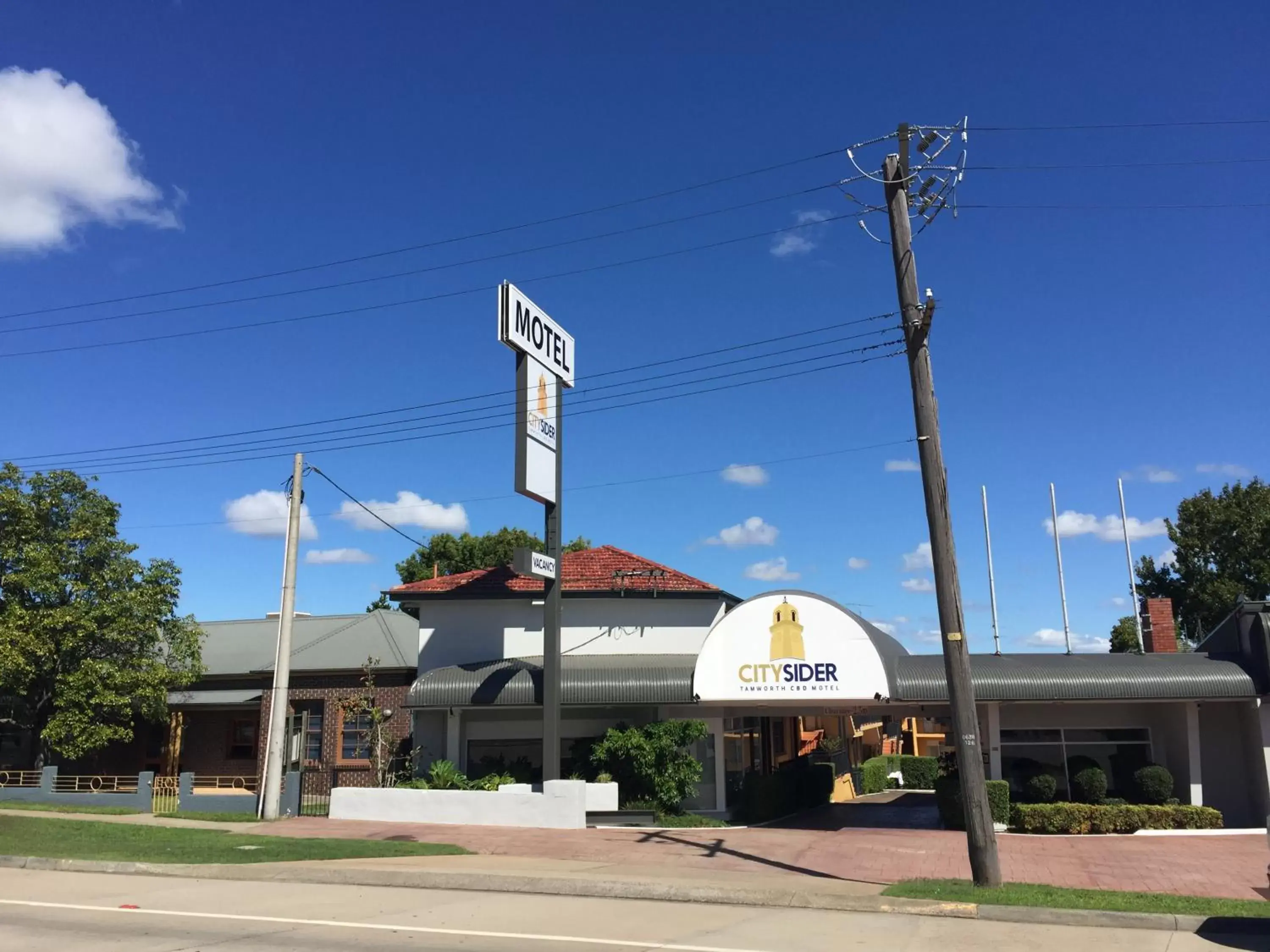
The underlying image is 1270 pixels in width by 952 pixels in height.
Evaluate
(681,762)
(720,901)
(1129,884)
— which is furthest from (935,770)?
(720,901)

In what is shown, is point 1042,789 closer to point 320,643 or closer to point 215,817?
point 215,817

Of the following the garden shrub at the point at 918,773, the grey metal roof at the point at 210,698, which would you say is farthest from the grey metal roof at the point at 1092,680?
the garden shrub at the point at 918,773

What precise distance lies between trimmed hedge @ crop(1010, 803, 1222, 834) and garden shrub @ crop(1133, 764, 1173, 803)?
35 cm

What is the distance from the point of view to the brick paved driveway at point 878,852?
1449cm

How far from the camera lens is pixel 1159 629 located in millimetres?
25109

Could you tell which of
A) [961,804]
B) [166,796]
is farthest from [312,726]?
[961,804]

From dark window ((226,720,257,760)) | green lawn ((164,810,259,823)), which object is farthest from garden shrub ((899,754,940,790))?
green lawn ((164,810,259,823))

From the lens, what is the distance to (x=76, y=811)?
2259 centimetres

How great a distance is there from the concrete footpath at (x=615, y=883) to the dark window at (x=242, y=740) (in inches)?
574

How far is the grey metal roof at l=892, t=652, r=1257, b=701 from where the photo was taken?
20.7 m

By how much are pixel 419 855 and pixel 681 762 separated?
7216 millimetres

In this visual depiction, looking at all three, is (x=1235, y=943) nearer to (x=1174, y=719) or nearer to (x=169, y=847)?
(x=1174, y=719)

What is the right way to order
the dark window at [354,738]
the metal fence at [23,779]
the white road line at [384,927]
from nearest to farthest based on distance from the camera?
the white road line at [384,927] < the metal fence at [23,779] < the dark window at [354,738]

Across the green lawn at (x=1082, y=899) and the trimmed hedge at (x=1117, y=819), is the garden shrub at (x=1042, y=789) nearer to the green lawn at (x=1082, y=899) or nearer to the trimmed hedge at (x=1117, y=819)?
the trimmed hedge at (x=1117, y=819)
